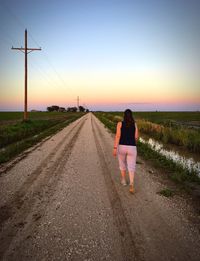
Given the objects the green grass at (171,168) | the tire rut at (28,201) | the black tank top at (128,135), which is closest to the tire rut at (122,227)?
the black tank top at (128,135)

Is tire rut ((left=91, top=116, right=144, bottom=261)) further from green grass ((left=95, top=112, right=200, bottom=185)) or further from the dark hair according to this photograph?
green grass ((left=95, top=112, right=200, bottom=185))

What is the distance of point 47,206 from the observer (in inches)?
159

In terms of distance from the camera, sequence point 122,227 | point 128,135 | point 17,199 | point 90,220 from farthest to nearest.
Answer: point 128,135, point 17,199, point 90,220, point 122,227

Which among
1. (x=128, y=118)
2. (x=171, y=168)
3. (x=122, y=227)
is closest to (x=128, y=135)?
(x=128, y=118)

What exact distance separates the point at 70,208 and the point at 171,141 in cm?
1144

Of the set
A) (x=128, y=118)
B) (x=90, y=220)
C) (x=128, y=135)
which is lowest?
(x=90, y=220)

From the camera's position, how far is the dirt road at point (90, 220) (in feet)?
9.02

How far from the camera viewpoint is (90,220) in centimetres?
354

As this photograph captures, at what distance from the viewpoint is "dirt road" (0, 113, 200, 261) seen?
9.02 ft

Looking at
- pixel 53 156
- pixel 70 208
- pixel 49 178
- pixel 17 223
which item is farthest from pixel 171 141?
pixel 17 223

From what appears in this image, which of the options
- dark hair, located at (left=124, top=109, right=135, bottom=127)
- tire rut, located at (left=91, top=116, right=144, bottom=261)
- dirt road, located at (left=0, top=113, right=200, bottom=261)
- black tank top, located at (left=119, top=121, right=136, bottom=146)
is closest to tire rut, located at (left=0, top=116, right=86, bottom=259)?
dirt road, located at (left=0, top=113, right=200, bottom=261)

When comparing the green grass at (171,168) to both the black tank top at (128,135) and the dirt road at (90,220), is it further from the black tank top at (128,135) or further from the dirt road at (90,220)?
the black tank top at (128,135)

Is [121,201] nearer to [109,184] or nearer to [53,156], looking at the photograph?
[109,184]

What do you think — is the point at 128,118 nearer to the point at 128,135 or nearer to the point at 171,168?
the point at 128,135
